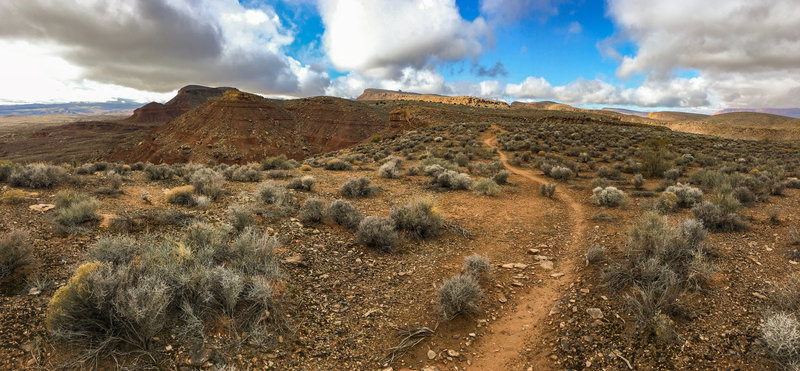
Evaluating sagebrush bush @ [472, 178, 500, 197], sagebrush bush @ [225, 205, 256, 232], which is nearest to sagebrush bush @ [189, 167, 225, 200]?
sagebrush bush @ [225, 205, 256, 232]

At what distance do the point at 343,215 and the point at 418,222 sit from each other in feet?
5.47

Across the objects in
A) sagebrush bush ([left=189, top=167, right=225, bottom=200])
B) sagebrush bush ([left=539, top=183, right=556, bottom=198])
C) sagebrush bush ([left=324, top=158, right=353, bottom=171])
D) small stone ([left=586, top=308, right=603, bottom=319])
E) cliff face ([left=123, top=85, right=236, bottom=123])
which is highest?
cliff face ([left=123, top=85, right=236, bottom=123])

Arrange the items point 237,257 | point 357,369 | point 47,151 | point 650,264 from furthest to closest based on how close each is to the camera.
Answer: point 47,151 → point 237,257 → point 650,264 → point 357,369

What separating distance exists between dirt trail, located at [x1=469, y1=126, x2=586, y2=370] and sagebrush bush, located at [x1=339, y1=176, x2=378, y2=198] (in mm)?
5622

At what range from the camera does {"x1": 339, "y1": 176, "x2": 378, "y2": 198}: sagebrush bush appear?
945cm

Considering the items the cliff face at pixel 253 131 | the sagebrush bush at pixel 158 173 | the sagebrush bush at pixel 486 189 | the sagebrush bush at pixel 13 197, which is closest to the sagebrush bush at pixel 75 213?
the sagebrush bush at pixel 13 197

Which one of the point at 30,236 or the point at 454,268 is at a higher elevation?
the point at 30,236

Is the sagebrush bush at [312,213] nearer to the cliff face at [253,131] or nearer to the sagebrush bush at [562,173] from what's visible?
the sagebrush bush at [562,173]

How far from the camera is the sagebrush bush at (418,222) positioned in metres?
6.63

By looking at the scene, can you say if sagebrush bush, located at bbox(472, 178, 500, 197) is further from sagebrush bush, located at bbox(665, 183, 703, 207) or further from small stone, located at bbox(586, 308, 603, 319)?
small stone, located at bbox(586, 308, 603, 319)

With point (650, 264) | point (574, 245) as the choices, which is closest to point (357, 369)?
point (650, 264)

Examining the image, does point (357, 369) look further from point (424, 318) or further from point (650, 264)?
point (650, 264)

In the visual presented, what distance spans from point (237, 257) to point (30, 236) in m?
3.30

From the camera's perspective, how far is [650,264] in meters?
4.16
